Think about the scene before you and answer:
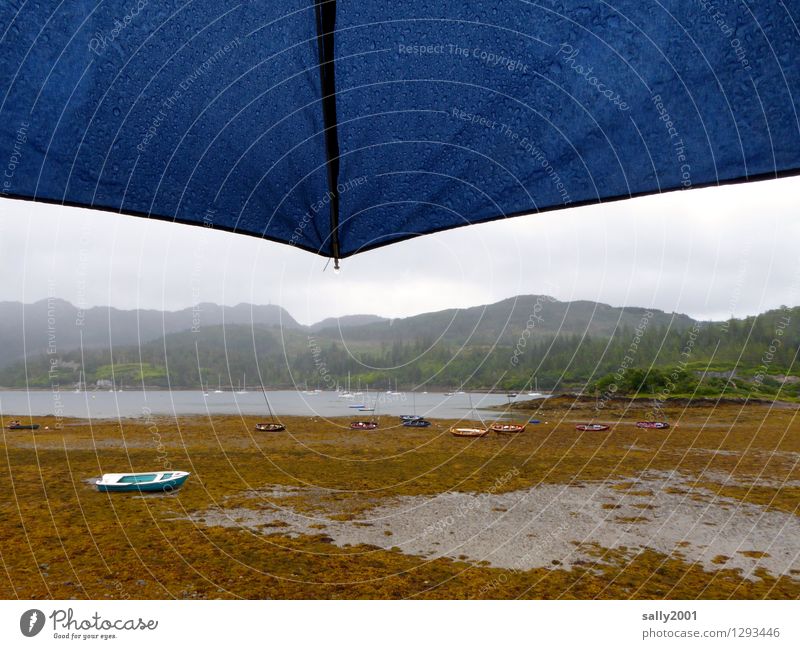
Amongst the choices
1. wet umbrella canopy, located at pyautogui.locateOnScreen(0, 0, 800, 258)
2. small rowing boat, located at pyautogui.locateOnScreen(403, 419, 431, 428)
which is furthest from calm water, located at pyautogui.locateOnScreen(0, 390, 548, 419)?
wet umbrella canopy, located at pyautogui.locateOnScreen(0, 0, 800, 258)

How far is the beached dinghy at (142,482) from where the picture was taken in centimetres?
1720

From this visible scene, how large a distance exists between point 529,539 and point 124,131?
1333 centimetres

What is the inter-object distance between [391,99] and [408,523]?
13.6 meters

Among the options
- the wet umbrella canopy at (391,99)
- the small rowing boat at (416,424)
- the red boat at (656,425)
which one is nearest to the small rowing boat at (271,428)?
the small rowing boat at (416,424)

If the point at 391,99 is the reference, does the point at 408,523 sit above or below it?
below

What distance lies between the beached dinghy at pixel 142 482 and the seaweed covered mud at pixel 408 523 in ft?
1.38

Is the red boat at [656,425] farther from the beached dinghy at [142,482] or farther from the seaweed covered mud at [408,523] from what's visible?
the beached dinghy at [142,482]

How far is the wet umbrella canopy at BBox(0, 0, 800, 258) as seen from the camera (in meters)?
2.18

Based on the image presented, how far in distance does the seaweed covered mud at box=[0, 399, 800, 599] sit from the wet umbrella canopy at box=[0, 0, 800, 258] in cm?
848

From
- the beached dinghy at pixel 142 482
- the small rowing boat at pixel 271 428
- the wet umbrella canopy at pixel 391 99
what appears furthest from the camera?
the small rowing boat at pixel 271 428

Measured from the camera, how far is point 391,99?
109 inches

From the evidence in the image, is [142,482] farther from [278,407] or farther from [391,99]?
[278,407]

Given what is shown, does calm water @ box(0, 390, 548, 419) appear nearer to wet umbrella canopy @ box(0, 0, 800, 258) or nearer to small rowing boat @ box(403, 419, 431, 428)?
small rowing boat @ box(403, 419, 431, 428)

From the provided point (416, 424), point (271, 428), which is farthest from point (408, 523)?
point (416, 424)
